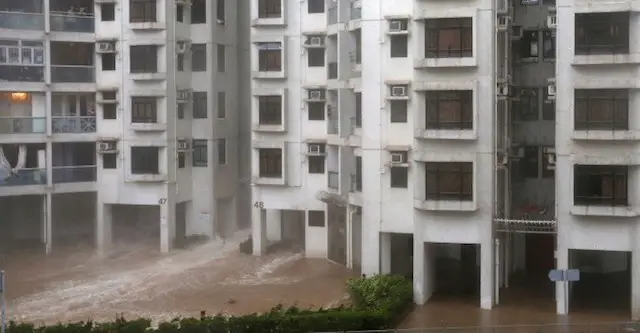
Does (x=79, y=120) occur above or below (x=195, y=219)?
above

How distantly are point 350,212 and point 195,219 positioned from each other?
9143 mm

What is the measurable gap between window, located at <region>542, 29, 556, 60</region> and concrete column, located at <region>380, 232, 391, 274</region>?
8.25 meters

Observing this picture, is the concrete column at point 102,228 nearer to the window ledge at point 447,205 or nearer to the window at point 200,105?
the window at point 200,105

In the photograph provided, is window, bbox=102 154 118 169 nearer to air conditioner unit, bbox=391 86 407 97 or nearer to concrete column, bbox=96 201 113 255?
concrete column, bbox=96 201 113 255

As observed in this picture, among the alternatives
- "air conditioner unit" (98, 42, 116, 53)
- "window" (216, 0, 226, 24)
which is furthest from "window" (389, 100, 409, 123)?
"air conditioner unit" (98, 42, 116, 53)

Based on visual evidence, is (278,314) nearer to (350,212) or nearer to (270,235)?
(350,212)

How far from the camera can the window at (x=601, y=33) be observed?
25219mm

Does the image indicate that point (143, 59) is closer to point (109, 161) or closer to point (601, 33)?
point (109, 161)

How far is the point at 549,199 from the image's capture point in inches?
1216

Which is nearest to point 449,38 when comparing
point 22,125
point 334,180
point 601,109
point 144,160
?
point 601,109

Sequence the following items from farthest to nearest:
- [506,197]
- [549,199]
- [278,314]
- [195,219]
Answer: [195,219], [549,199], [506,197], [278,314]

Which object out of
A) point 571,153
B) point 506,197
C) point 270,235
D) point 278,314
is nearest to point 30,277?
point 270,235

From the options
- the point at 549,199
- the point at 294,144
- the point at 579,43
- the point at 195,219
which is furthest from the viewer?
the point at 195,219

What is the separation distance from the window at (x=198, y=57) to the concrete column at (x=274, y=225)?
22.3 feet
